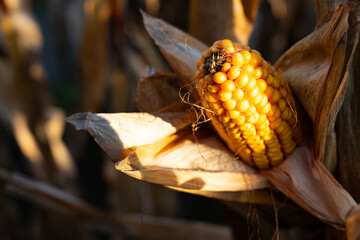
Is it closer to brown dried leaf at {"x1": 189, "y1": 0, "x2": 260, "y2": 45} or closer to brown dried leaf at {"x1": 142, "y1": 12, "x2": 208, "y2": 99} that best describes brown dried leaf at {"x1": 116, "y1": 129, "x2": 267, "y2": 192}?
brown dried leaf at {"x1": 142, "y1": 12, "x2": 208, "y2": 99}

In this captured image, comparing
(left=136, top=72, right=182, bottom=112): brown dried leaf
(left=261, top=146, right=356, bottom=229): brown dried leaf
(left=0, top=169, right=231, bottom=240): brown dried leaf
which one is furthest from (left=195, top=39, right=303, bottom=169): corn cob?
(left=0, top=169, right=231, bottom=240): brown dried leaf

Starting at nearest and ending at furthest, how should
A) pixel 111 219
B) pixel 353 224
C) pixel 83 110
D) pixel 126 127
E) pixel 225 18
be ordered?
1. pixel 353 224
2. pixel 126 127
3. pixel 225 18
4. pixel 111 219
5. pixel 83 110

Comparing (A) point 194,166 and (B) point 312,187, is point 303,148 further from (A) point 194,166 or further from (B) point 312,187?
(A) point 194,166

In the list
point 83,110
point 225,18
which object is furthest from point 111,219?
point 225,18

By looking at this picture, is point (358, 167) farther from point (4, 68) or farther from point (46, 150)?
point (4, 68)

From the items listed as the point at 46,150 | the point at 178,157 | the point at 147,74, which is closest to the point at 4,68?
the point at 46,150

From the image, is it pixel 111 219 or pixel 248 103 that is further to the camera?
pixel 111 219

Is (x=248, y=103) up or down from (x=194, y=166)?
up
